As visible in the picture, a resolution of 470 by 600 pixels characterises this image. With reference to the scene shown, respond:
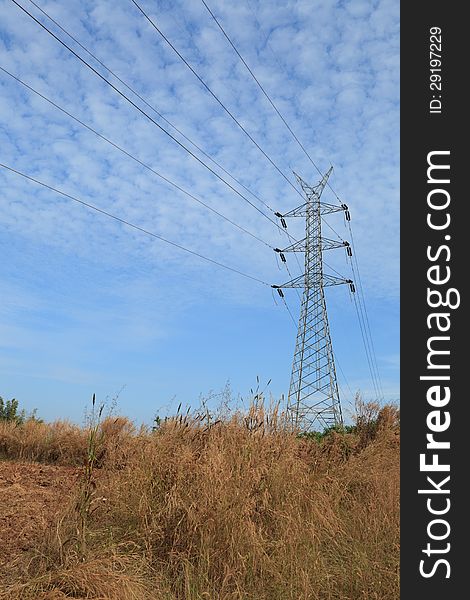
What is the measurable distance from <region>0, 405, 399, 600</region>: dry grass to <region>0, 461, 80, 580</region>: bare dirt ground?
28cm

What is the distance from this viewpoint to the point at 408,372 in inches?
164

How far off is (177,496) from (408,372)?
2324mm

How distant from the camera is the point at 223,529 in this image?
4777 millimetres

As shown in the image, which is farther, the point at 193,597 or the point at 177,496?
the point at 177,496

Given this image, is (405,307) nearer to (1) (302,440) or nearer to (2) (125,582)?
(2) (125,582)

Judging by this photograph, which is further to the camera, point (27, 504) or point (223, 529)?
point (27, 504)

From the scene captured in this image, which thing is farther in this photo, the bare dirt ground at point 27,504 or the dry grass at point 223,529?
the bare dirt ground at point 27,504

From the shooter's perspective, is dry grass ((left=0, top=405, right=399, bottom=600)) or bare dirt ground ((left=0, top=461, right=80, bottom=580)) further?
bare dirt ground ((left=0, top=461, right=80, bottom=580))

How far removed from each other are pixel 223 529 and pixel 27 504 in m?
2.49

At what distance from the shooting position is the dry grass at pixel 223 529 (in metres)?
4.15

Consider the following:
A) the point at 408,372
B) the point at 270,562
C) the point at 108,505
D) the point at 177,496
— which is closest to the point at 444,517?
the point at 408,372

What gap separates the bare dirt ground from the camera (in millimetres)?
4758

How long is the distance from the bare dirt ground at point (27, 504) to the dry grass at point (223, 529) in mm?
277

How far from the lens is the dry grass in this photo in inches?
163
